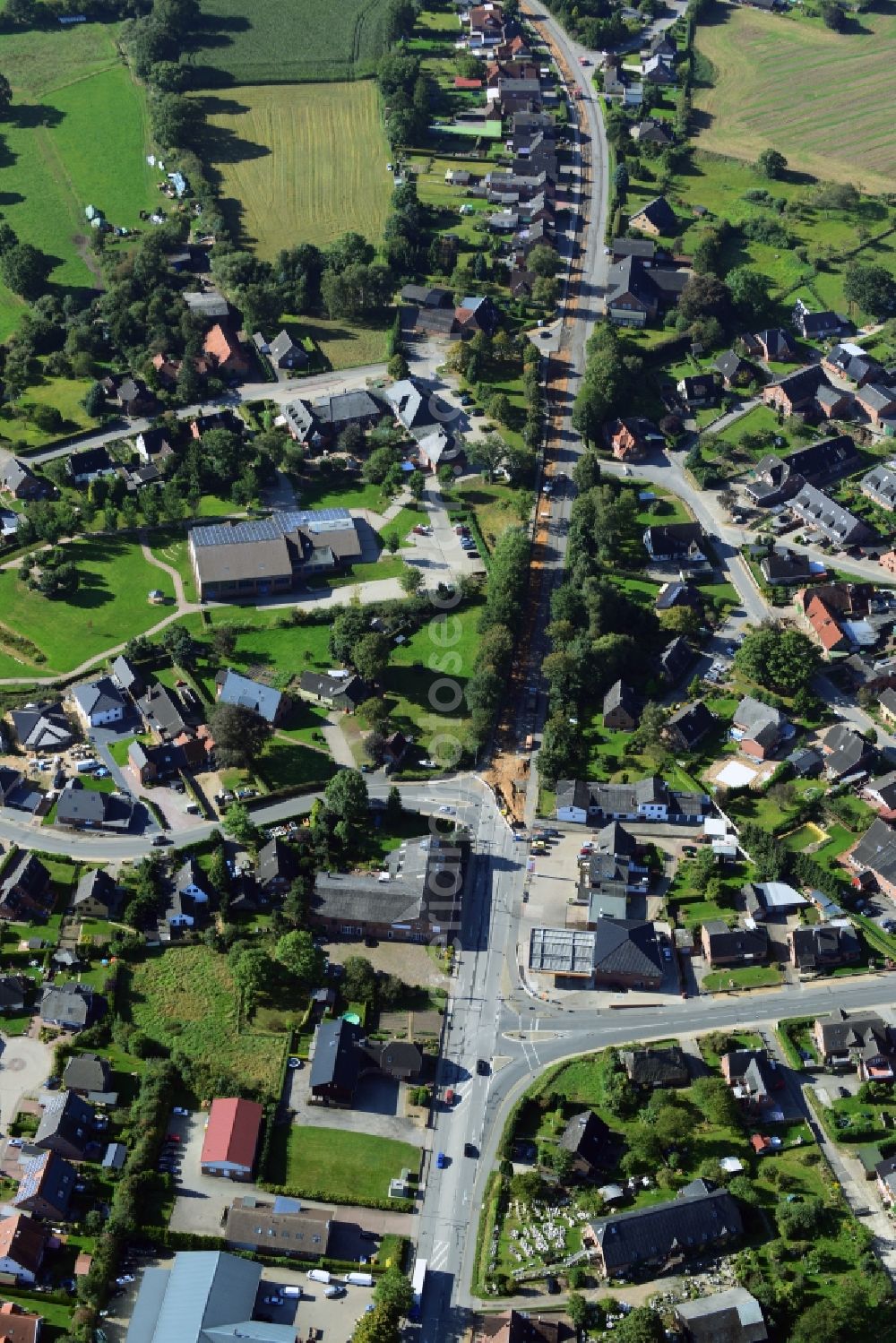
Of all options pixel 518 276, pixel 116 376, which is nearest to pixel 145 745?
pixel 116 376

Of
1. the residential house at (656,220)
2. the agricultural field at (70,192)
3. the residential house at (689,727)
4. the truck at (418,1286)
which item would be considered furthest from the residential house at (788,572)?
the agricultural field at (70,192)

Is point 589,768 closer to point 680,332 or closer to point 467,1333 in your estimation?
point 467,1333

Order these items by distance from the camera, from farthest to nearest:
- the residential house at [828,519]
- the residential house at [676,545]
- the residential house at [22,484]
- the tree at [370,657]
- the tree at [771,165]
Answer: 1. the tree at [771,165]
2. the residential house at [22,484]
3. the residential house at [828,519]
4. the residential house at [676,545]
5. the tree at [370,657]

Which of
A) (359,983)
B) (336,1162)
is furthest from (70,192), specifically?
(336,1162)

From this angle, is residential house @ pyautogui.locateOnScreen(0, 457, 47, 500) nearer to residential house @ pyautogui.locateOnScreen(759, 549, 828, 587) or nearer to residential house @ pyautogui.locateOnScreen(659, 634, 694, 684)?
residential house @ pyautogui.locateOnScreen(659, 634, 694, 684)

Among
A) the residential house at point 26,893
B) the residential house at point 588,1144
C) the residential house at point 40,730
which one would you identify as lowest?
the residential house at point 588,1144

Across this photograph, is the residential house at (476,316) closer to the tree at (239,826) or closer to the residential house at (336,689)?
the residential house at (336,689)

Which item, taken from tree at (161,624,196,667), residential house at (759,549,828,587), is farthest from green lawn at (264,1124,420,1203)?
residential house at (759,549,828,587)
